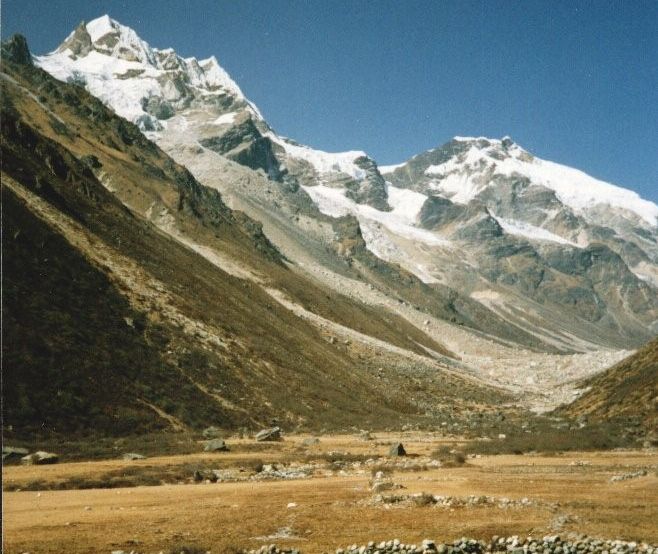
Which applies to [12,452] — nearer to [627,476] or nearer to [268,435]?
[268,435]

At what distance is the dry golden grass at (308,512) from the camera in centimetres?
1652

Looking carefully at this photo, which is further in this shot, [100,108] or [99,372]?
[100,108]

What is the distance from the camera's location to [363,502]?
829 inches

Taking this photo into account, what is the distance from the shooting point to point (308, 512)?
65.2 ft

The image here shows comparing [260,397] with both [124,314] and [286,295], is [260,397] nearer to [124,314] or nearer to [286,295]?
[124,314]

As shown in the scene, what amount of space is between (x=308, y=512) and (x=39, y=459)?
1544cm

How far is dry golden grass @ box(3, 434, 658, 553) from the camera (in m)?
16.5

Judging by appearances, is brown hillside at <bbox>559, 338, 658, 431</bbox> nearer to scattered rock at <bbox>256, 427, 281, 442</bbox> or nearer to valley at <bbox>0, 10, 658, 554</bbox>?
Answer: valley at <bbox>0, 10, 658, 554</bbox>

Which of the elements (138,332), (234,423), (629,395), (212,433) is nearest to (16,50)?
(138,332)

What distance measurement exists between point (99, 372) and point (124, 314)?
10.7 meters

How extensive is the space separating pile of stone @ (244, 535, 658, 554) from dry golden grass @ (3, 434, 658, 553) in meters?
0.81

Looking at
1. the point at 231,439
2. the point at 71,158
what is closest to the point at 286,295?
the point at 71,158

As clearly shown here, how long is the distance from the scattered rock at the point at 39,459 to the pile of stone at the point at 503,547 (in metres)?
17.1

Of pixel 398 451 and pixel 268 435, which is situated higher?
pixel 398 451
